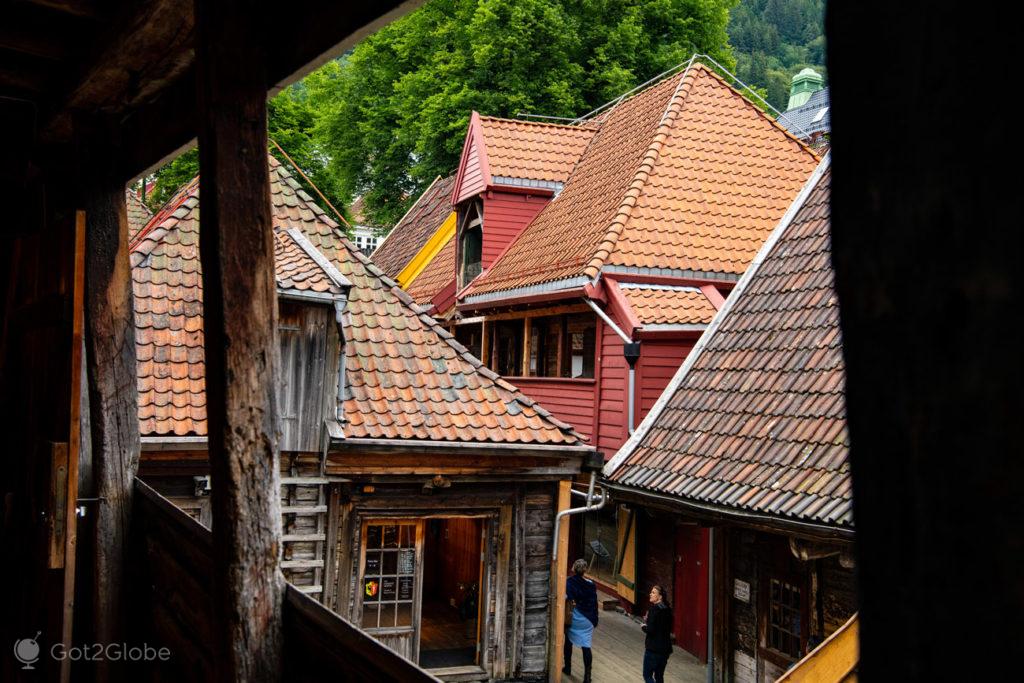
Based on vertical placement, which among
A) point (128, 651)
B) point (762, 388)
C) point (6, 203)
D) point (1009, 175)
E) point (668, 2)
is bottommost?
point (128, 651)

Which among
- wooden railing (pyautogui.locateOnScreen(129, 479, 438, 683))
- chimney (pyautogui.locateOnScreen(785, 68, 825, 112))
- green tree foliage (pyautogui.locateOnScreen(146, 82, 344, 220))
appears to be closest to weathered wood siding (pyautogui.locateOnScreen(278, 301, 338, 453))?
wooden railing (pyautogui.locateOnScreen(129, 479, 438, 683))

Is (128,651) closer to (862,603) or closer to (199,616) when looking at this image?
(199,616)

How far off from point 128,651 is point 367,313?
5810 millimetres

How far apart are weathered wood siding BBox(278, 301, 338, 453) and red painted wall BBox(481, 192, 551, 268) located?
28.1ft

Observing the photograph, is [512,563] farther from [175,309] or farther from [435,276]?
[435,276]

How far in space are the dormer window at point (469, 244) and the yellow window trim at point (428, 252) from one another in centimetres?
339

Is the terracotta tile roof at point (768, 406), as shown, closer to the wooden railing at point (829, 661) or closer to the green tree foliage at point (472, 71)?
the wooden railing at point (829, 661)

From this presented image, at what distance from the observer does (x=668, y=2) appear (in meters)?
24.7

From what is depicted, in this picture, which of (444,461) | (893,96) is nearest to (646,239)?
(444,461)

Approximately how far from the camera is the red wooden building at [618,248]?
12836 millimetres

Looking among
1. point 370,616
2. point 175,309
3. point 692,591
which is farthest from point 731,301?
point 175,309

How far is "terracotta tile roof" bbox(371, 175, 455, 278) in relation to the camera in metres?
23.1

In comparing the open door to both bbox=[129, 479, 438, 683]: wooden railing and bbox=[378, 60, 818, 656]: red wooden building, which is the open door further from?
bbox=[129, 479, 438, 683]: wooden railing

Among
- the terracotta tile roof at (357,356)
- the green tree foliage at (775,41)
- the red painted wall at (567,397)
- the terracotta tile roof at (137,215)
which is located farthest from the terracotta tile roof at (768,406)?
the green tree foliage at (775,41)
